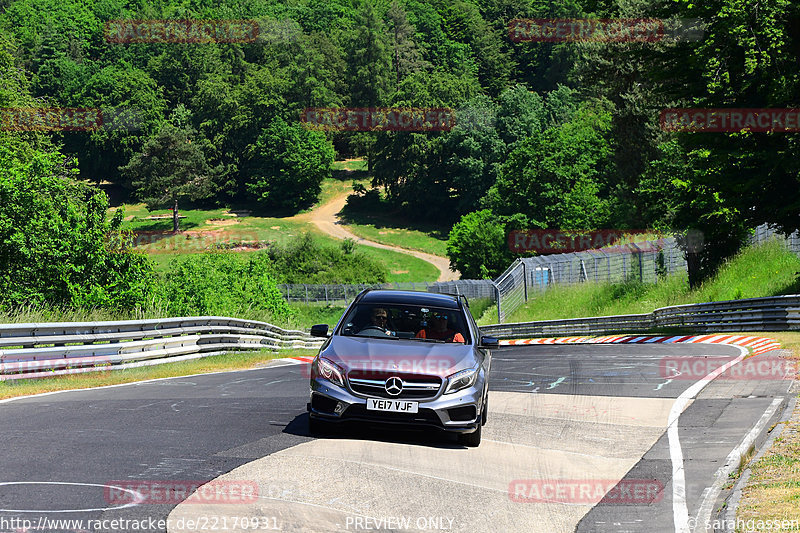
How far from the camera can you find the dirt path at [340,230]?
345 feet

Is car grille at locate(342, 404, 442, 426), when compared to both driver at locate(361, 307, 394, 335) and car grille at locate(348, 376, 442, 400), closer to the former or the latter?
car grille at locate(348, 376, 442, 400)

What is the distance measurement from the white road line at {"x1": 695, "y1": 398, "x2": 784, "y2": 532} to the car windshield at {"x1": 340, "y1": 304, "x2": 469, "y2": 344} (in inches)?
124

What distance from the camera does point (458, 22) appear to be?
192625 mm

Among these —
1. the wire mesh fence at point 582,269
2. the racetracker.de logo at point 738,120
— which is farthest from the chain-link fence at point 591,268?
the racetracker.de logo at point 738,120

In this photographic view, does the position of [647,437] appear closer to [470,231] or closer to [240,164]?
[470,231]

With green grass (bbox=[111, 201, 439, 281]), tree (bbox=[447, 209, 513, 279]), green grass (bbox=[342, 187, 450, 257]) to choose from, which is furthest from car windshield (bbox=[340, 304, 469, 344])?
green grass (bbox=[342, 187, 450, 257])

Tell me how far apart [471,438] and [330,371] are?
5.46 feet

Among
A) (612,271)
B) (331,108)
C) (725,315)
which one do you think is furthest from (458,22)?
(725,315)

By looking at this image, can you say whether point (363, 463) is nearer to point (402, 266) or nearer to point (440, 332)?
point (440, 332)

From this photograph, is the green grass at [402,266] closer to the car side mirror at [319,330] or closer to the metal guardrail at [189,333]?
the metal guardrail at [189,333]

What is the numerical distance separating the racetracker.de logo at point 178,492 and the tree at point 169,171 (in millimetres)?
119912

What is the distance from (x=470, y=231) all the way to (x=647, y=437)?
84628 millimetres

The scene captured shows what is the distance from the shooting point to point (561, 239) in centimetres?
8156

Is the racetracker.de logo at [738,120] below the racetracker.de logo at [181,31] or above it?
below
